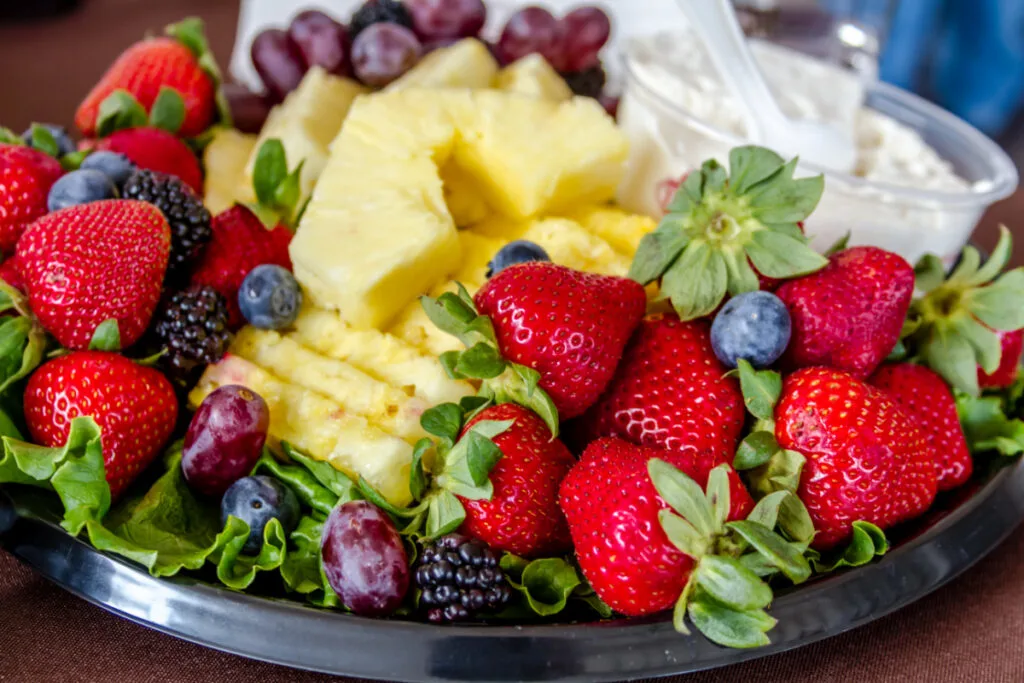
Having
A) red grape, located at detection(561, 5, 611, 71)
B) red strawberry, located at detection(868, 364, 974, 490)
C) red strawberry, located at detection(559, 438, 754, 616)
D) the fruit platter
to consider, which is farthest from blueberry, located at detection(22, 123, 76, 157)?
red strawberry, located at detection(868, 364, 974, 490)

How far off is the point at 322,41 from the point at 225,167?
0.32 m

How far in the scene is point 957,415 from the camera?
1.18 meters

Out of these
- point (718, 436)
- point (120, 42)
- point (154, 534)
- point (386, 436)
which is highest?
point (718, 436)

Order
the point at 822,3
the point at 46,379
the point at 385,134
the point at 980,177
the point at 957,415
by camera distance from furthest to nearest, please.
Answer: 1. the point at 822,3
2. the point at 980,177
3. the point at 385,134
4. the point at 957,415
5. the point at 46,379

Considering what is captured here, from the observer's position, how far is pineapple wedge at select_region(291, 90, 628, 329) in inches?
46.5

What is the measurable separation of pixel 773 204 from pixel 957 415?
1.28 feet

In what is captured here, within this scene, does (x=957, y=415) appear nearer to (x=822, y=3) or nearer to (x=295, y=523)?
(x=295, y=523)

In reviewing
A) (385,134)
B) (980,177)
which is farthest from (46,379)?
(980,177)

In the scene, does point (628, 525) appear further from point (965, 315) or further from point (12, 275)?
point (12, 275)

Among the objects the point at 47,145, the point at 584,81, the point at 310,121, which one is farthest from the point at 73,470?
the point at 584,81

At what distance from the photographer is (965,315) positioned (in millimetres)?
1215

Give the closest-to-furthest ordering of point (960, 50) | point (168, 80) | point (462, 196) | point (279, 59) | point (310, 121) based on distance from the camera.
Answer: point (462, 196) → point (310, 121) → point (168, 80) → point (279, 59) → point (960, 50)

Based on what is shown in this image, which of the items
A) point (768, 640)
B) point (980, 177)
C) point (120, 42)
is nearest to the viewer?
point (768, 640)

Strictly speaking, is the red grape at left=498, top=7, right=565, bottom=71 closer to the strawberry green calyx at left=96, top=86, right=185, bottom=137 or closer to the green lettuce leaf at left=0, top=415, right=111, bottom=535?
the strawberry green calyx at left=96, top=86, right=185, bottom=137
